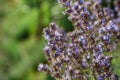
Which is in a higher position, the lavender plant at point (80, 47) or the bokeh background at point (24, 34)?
the bokeh background at point (24, 34)

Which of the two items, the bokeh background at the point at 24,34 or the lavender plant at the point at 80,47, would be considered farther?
the bokeh background at the point at 24,34

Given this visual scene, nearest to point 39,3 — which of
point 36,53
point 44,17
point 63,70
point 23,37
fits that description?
point 44,17

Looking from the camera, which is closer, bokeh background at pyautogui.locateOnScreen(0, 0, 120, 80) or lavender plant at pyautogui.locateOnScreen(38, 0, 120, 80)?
lavender plant at pyautogui.locateOnScreen(38, 0, 120, 80)

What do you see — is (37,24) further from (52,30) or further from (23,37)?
(52,30)

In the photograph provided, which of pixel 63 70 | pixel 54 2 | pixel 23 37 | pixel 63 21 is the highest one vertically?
pixel 23 37

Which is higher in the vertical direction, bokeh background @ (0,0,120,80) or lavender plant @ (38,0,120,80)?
bokeh background @ (0,0,120,80)

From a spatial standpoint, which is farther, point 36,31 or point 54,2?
point 36,31
